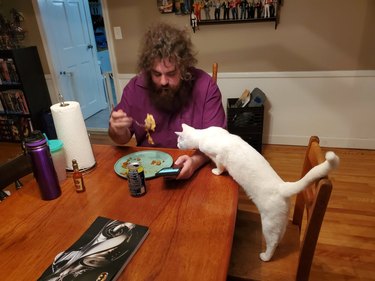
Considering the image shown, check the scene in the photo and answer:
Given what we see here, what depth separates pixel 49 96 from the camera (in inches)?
139

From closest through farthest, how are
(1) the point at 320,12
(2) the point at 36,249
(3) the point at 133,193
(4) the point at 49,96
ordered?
(2) the point at 36,249 < (3) the point at 133,193 < (1) the point at 320,12 < (4) the point at 49,96

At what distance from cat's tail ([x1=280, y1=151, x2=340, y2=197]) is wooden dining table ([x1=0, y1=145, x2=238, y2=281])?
0.18 metres

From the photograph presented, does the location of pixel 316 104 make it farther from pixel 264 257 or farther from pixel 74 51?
pixel 74 51

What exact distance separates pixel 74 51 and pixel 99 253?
3572 mm

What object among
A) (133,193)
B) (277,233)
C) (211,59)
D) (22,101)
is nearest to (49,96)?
(22,101)

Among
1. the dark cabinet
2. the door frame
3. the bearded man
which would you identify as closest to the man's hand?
the bearded man

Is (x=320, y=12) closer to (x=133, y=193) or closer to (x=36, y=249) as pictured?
(x=133, y=193)

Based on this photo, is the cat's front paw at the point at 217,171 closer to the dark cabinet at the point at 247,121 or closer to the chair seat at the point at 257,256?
the chair seat at the point at 257,256

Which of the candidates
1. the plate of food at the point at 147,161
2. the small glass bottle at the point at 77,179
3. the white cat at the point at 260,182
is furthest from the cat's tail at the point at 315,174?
the small glass bottle at the point at 77,179

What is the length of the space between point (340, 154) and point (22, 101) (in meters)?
3.57

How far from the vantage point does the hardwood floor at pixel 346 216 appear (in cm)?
155

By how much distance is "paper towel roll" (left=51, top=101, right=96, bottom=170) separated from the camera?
40.6 inches

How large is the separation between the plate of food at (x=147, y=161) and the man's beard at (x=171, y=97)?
1.06 feet

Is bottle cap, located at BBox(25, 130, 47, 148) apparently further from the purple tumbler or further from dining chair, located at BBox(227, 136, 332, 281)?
dining chair, located at BBox(227, 136, 332, 281)
